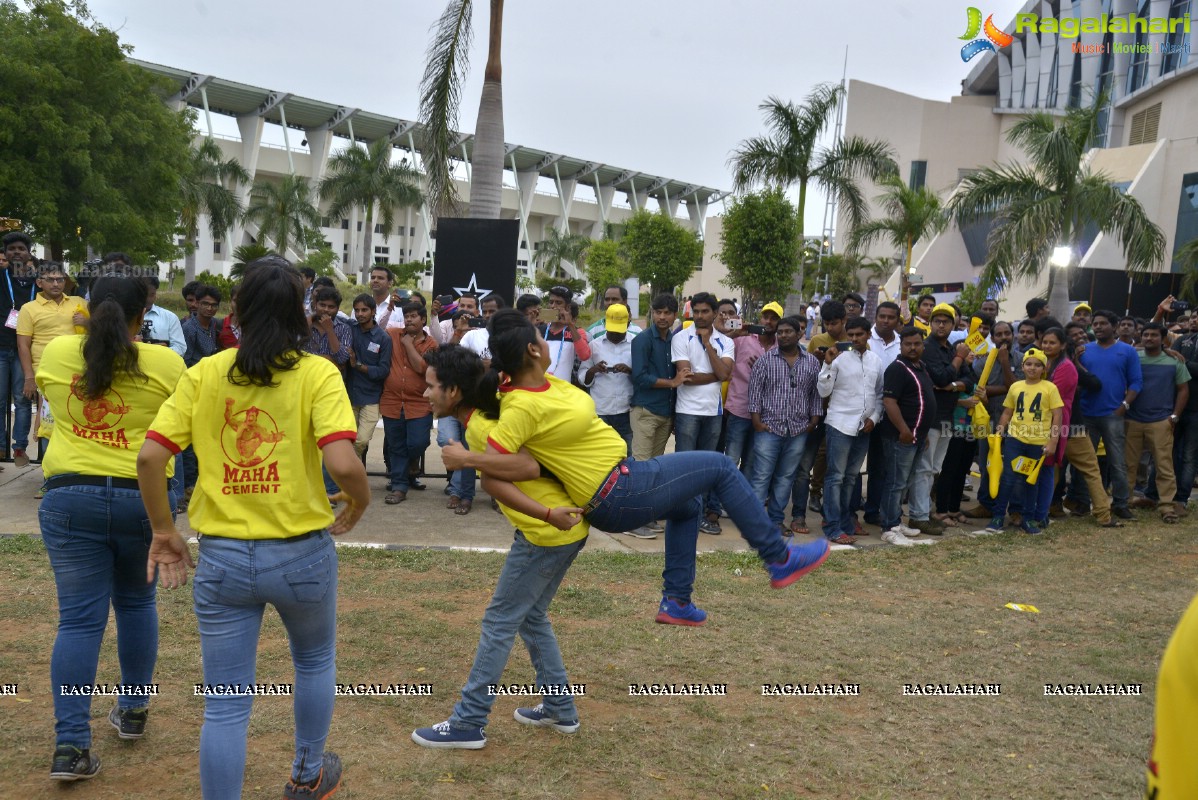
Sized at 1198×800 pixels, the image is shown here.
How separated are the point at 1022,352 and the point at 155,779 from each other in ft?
28.1

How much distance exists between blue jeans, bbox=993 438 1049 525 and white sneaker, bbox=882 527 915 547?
1.20 meters

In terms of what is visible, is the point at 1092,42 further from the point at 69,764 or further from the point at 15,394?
the point at 69,764

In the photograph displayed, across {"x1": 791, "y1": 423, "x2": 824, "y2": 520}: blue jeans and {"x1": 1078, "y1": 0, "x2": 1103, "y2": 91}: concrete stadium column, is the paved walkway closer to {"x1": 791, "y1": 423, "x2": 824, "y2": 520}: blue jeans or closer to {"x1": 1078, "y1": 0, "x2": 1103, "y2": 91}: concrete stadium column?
{"x1": 791, "y1": 423, "x2": 824, "y2": 520}: blue jeans

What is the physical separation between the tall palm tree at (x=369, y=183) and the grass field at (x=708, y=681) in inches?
1707

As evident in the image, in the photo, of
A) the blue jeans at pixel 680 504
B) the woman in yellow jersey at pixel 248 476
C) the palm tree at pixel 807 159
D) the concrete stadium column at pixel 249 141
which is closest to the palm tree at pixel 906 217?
the palm tree at pixel 807 159

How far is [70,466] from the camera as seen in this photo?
11.6 ft

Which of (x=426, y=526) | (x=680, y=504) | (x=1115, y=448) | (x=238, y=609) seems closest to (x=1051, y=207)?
(x=1115, y=448)

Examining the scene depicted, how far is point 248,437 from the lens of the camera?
120 inches

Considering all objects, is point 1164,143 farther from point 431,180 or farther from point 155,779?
point 155,779

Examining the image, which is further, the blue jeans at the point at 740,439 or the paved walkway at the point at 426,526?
the blue jeans at the point at 740,439

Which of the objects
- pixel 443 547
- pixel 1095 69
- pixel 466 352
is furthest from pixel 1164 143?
pixel 466 352

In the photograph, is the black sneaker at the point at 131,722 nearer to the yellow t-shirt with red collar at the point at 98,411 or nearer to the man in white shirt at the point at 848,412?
the yellow t-shirt with red collar at the point at 98,411

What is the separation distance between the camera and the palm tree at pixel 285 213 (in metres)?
47.2

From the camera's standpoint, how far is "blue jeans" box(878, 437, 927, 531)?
8430 mm
